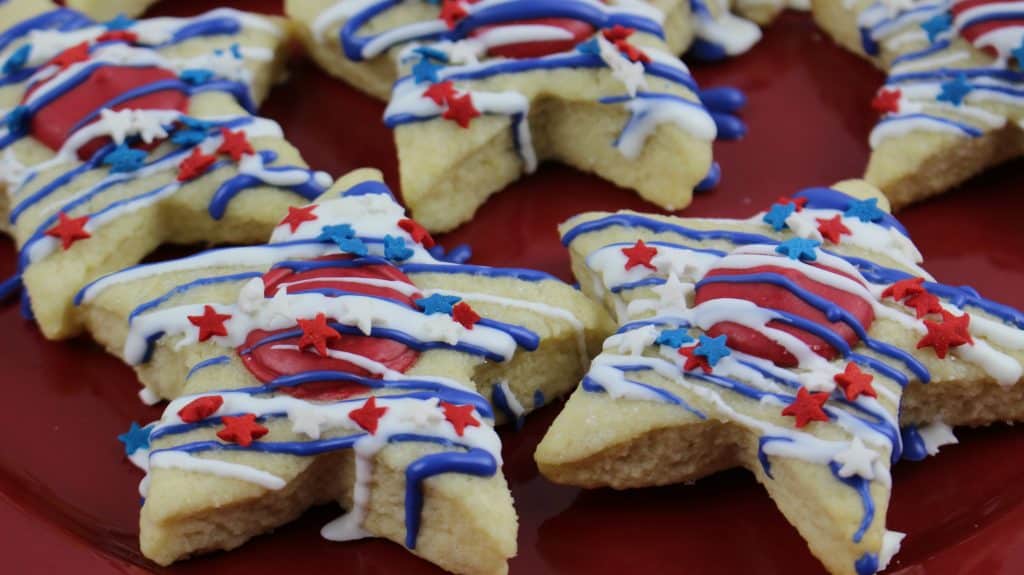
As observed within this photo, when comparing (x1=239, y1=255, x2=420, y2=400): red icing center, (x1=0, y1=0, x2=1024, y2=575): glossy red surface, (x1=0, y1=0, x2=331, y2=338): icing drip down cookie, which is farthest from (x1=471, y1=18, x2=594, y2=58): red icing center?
(x1=239, y1=255, x2=420, y2=400): red icing center

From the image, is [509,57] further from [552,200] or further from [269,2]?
[269,2]

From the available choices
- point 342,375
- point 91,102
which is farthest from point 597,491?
point 91,102

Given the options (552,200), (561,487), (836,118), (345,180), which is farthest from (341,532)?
(836,118)

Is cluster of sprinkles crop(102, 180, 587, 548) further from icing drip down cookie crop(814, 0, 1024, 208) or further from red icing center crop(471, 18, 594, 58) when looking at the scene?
icing drip down cookie crop(814, 0, 1024, 208)

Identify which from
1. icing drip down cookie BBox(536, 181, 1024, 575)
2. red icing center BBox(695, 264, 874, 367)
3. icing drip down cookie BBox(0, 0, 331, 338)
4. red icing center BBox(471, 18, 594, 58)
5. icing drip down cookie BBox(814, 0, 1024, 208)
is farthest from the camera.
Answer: red icing center BBox(471, 18, 594, 58)

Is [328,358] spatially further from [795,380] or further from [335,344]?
[795,380]

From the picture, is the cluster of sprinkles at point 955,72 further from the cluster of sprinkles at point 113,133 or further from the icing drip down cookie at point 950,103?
the cluster of sprinkles at point 113,133
